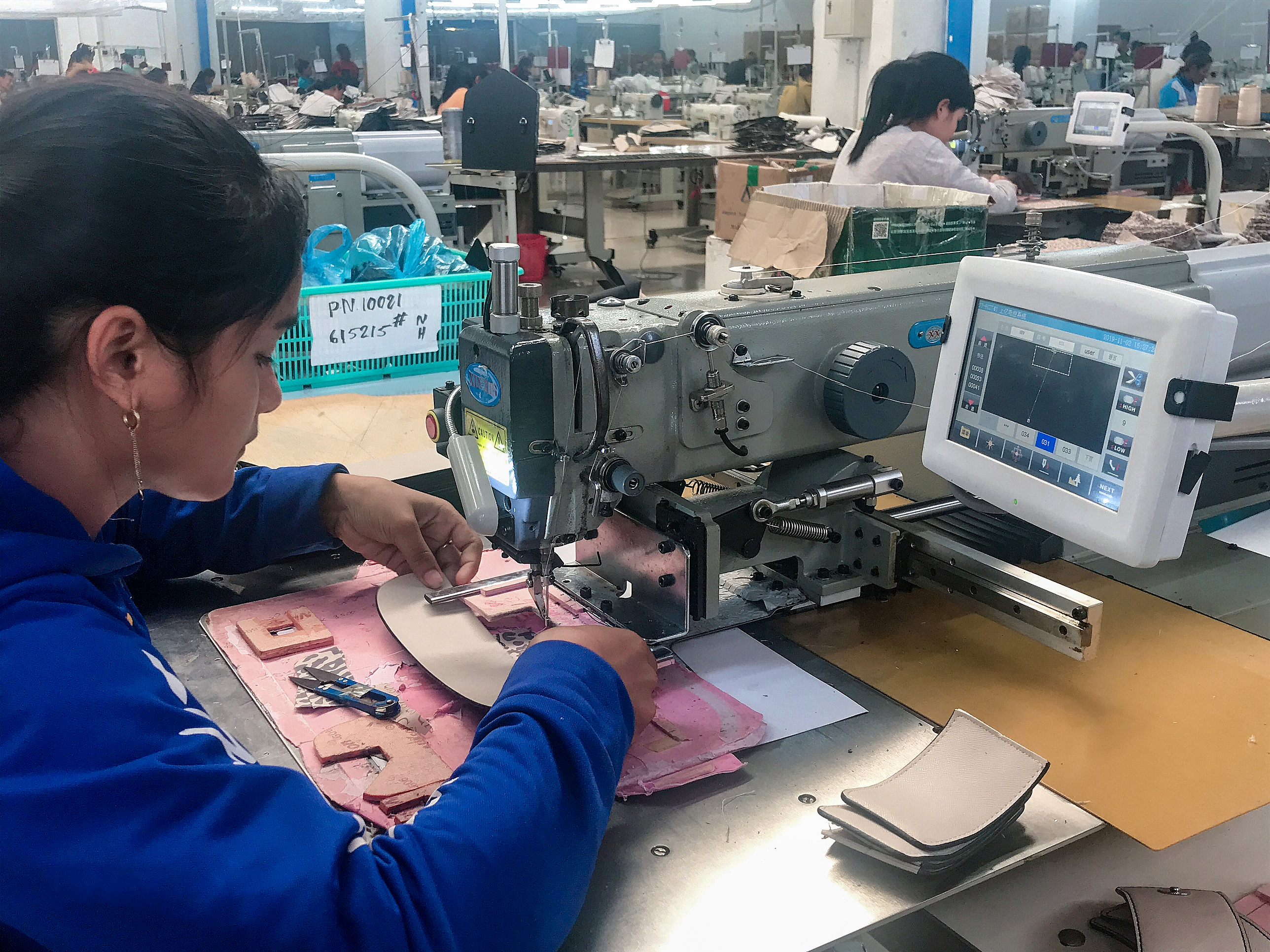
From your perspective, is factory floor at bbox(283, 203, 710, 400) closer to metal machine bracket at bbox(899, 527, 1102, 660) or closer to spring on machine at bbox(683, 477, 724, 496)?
spring on machine at bbox(683, 477, 724, 496)

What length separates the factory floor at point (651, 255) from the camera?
22.2 feet

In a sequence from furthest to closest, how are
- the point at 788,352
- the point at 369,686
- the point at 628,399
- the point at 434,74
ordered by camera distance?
the point at 434,74 < the point at 788,352 < the point at 628,399 < the point at 369,686

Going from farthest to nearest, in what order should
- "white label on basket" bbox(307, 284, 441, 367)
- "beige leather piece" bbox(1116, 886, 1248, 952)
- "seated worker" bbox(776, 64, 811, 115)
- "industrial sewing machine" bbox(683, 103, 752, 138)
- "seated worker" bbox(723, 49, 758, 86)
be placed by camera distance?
"seated worker" bbox(723, 49, 758, 86)
"seated worker" bbox(776, 64, 811, 115)
"industrial sewing machine" bbox(683, 103, 752, 138)
"white label on basket" bbox(307, 284, 441, 367)
"beige leather piece" bbox(1116, 886, 1248, 952)

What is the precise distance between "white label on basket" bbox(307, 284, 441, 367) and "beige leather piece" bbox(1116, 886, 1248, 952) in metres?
1.75

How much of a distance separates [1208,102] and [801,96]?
130 inches

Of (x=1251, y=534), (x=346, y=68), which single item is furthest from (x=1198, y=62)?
(x=346, y=68)

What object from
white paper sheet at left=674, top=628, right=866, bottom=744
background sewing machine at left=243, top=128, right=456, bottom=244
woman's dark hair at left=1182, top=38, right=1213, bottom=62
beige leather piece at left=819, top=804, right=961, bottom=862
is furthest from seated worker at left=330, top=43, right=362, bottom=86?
beige leather piece at left=819, top=804, right=961, bottom=862

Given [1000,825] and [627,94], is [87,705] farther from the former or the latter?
[627,94]

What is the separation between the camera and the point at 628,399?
1282 millimetres

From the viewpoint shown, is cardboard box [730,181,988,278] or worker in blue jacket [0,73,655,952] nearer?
worker in blue jacket [0,73,655,952]

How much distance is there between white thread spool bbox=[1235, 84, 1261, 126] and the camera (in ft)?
17.4

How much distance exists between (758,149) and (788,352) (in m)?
5.26

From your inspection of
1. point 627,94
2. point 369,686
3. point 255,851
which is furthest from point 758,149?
point 255,851

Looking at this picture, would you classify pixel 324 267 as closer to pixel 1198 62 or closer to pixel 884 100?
pixel 884 100
